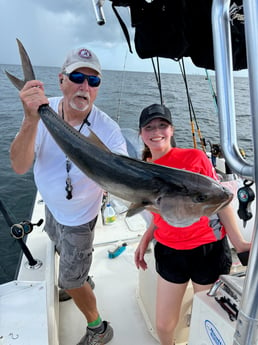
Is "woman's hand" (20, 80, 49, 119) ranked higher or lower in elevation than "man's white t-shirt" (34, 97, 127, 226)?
higher

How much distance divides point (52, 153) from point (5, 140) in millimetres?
11337

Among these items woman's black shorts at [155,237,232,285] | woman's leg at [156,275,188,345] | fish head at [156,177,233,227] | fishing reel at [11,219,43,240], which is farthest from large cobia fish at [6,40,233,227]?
fishing reel at [11,219,43,240]

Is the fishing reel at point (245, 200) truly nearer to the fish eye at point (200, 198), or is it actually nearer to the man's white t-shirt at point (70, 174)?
the fish eye at point (200, 198)

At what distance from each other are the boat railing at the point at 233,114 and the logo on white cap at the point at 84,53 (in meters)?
1.19

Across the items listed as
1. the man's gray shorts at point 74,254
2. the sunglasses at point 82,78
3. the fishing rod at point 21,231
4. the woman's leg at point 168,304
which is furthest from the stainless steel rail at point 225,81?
the fishing rod at point 21,231

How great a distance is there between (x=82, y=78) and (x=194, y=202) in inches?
48.1

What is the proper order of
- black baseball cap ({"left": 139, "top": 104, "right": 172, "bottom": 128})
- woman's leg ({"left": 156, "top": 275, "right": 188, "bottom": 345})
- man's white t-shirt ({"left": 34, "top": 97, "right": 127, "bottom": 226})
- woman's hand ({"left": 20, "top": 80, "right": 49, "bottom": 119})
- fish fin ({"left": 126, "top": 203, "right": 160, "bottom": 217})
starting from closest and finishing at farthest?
fish fin ({"left": 126, "top": 203, "right": 160, "bottom": 217}), woman's hand ({"left": 20, "top": 80, "right": 49, "bottom": 119}), black baseball cap ({"left": 139, "top": 104, "right": 172, "bottom": 128}), woman's leg ({"left": 156, "top": 275, "right": 188, "bottom": 345}), man's white t-shirt ({"left": 34, "top": 97, "right": 127, "bottom": 226})

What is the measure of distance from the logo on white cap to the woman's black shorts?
1488 mm

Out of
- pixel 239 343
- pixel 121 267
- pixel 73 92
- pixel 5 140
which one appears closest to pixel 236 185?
pixel 121 267

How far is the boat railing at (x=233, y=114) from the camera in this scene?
2.53 feet

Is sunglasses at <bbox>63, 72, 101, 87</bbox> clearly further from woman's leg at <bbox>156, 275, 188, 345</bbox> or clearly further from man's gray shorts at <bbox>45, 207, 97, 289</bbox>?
woman's leg at <bbox>156, 275, 188, 345</bbox>

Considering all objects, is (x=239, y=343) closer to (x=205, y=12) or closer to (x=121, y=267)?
(x=205, y=12)

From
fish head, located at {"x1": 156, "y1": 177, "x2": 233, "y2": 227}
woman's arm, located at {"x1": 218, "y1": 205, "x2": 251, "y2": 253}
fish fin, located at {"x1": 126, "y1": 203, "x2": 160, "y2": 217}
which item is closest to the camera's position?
fish head, located at {"x1": 156, "y1": 177, "x2": 233, "y2": 227}

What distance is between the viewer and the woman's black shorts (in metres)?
1.93
